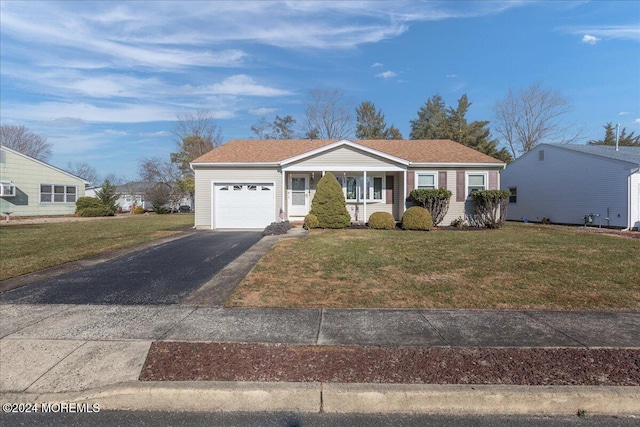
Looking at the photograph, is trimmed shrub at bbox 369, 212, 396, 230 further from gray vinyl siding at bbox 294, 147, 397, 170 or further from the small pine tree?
the small pine tree

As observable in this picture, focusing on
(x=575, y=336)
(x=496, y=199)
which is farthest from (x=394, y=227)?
(x=575, y=336)

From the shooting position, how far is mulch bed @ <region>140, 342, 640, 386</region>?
129 inches

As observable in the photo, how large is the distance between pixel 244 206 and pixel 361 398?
14194 mm

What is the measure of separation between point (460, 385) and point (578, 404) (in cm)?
98

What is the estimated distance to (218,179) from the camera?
16.5m

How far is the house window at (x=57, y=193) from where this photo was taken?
88.1 feet

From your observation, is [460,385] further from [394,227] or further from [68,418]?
[394,227]

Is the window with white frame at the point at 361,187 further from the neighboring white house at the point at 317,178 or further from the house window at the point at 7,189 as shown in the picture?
the house window at the point at 7,189

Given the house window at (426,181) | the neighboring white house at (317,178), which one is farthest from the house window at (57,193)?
the house window at (426,181)

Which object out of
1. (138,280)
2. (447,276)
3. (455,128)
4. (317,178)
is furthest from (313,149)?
(455,128)

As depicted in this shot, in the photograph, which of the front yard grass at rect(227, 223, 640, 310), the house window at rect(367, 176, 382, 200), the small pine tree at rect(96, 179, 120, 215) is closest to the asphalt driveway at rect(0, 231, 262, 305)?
the front yard grass at rect(227, 223, 640, 310)

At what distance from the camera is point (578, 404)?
9.89 ft

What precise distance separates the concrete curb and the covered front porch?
1414 centimetres

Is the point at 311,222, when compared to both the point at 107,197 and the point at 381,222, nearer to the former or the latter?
the point at 381,222
